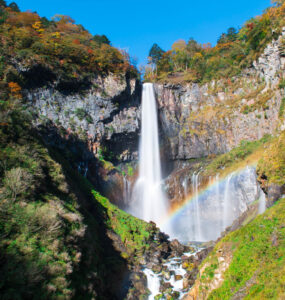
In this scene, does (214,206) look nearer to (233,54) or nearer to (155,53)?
(233,54)

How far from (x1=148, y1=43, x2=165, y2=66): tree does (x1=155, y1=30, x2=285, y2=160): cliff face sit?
20575mm

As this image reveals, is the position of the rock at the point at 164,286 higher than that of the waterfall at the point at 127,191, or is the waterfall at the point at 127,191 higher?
the waterfall at the point at 127,191

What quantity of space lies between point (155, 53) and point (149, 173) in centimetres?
3377

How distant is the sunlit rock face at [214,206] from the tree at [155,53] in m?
36.2

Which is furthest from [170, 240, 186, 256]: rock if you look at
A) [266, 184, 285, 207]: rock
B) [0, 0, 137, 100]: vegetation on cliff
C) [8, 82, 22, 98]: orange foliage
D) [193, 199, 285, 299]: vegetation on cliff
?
[0, 0, 137, 100]: vegetation on cliff

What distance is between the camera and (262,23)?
2922 cm

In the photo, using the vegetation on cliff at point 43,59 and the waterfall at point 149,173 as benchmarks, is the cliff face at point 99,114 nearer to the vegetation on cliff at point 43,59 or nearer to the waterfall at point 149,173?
the vegetation on cliff at point 43,59

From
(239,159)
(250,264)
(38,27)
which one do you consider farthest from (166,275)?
(38,27)

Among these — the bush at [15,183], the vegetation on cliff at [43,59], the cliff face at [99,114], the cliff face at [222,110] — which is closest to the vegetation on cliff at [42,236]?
the bush at [15,183]

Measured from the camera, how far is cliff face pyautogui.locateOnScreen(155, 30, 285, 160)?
80.9 ft

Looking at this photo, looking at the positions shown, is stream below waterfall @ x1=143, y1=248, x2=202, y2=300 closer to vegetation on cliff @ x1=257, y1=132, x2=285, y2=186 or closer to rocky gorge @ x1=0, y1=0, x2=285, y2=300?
rocky gorge @ x1=0, y1=0, x2=285, y2=300

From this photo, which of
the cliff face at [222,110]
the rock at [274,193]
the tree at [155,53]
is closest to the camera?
the rock at [274,193]

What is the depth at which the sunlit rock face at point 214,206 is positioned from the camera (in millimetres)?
20422

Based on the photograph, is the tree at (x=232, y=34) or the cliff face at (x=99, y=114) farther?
the tree at (x=232, y=34)
